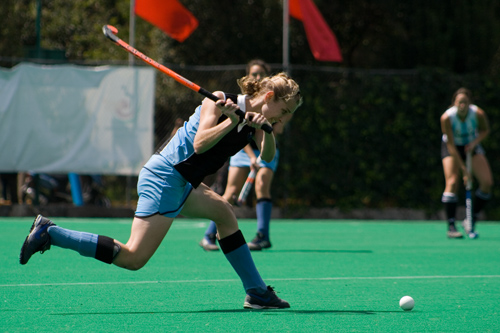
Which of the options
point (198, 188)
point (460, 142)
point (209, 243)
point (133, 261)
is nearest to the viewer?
point (133, 261)

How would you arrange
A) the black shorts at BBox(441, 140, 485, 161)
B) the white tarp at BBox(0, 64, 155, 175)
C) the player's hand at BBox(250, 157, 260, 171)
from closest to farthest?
the player's hand at BBox(250, 157, 260, 171)
the black shorts at BBox(441, 140, 485, 161)
the white tarp at BBox(0, 64, 155, 175)

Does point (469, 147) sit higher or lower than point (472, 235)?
higher

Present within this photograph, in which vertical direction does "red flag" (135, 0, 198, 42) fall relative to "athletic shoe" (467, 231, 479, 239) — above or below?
above

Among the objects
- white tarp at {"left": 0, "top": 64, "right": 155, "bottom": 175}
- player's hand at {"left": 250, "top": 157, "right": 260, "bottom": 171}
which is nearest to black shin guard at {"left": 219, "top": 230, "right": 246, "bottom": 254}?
player's hand at {"left": 250, "top": 157, "right": 260, "bottom": 171}

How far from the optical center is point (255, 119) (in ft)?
16.6

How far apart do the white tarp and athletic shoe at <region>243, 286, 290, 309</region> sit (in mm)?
9085

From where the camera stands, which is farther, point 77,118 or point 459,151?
point 77,118

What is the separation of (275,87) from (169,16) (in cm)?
1045

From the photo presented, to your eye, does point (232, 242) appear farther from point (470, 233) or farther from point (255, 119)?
point (470, 233)

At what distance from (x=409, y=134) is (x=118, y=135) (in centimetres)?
513

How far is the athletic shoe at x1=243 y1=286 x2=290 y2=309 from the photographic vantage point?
546cm

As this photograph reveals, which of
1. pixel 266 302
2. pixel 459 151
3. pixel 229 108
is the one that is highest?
pixel 229 108

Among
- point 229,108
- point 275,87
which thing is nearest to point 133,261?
point 229,108

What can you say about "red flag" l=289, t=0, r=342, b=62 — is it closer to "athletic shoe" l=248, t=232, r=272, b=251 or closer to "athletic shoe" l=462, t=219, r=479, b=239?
"athletic shoe" l=462, t=219, r=479, b=239
